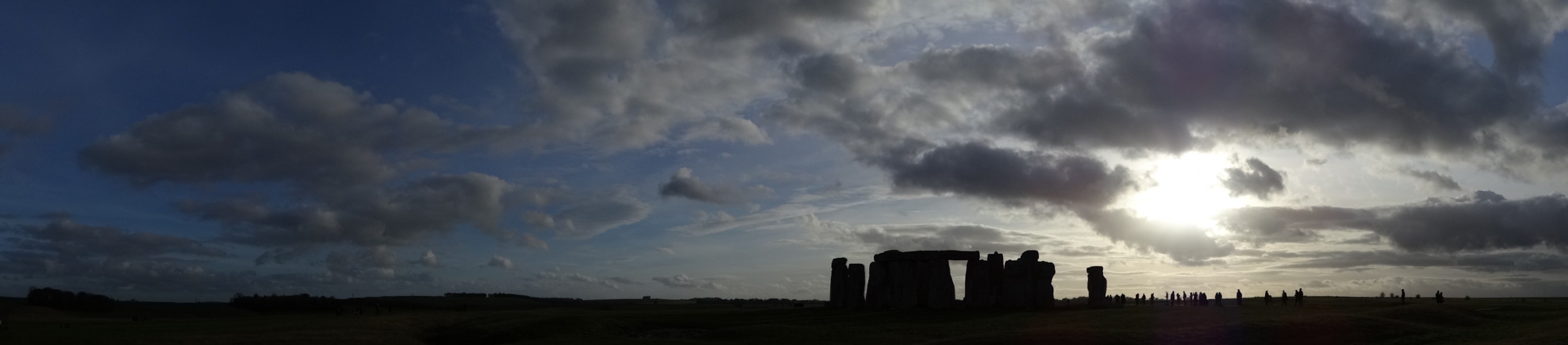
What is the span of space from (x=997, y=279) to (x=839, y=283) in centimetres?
990

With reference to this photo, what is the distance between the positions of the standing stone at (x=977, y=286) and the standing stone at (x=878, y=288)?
4555 mm

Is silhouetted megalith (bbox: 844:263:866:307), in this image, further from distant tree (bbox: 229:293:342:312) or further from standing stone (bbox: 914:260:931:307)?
distant tree (bbox: 229:293:342:312)

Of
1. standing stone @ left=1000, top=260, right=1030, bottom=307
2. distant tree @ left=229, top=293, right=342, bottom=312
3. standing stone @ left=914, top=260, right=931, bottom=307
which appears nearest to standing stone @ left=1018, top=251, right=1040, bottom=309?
standing stone @ left=1000, top=260, right=1030, bottom=307

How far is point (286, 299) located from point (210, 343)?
2353 inches

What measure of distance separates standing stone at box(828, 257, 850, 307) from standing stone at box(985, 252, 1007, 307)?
8.73m

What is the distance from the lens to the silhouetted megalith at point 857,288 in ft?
192

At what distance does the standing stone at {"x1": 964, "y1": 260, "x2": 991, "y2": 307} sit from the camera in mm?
54469

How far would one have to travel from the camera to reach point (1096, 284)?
58188mm

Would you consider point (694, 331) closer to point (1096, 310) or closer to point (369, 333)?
point (369, 333)

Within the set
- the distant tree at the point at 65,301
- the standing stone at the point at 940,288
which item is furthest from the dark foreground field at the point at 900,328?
the distant tree at the point at 65,301

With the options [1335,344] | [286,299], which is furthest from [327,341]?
[286,299]

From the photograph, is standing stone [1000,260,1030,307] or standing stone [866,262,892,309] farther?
standing stone [866,262,892,309]

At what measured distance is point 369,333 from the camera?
37.1 meters

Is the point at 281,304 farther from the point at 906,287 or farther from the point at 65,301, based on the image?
the point at 906,287
